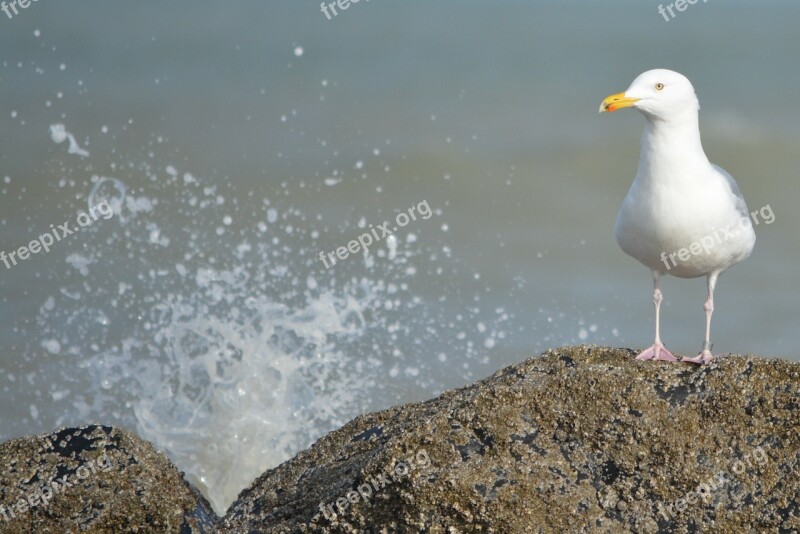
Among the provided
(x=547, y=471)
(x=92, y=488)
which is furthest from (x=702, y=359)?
(x=92, y=488)

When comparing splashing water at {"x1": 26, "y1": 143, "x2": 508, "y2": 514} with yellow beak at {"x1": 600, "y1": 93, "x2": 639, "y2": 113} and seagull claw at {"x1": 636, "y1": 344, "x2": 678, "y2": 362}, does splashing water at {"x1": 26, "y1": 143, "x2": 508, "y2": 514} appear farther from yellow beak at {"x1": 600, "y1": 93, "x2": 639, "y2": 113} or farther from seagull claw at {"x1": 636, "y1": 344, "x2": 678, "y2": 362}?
yellow beak at {"x1": 600, "y1": 93, "x2": 639, "y2": 113}

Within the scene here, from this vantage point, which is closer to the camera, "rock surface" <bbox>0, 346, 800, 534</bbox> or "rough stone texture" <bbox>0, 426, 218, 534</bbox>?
"rock surface" <bbox>0, 346, 800, 534</bbox>

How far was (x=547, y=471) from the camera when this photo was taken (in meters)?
2.85

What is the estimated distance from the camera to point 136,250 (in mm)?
9594

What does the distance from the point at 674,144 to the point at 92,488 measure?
255 cm

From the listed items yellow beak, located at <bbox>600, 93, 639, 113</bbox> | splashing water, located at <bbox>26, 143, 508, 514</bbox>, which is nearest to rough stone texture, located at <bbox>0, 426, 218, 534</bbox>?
yellow beak, located at <bbox>600, 93, 639, 113</bbox>

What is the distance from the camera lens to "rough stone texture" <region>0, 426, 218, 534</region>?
329 cm

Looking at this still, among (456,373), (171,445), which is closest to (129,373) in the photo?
(171,445)

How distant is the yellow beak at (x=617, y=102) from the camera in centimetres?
400

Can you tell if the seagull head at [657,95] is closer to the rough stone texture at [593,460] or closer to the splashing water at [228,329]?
the rough stone texture at [593,460]

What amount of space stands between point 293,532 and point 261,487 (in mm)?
471

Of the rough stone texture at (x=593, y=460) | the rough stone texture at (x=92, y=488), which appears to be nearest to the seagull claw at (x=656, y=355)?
the rough stone texture at (x=593, y=460)

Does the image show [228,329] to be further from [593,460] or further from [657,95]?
[593,460]

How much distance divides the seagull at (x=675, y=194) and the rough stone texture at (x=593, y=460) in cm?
93
